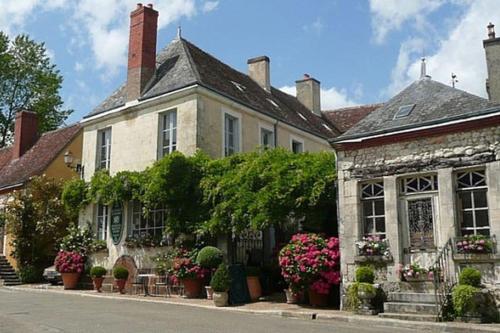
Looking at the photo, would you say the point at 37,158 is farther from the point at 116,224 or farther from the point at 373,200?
the point at 373,200

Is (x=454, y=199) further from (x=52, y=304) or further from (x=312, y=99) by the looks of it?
(x=312, y=99)

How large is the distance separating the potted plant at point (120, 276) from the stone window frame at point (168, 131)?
3761 millimetres

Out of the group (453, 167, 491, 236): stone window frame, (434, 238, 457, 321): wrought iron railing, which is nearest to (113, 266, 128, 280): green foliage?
(434, 238, 457, 321): wrought iron railing

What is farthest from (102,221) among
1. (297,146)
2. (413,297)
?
(413,297)

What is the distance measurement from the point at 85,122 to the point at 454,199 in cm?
1414

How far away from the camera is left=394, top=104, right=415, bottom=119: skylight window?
1225 centimetres

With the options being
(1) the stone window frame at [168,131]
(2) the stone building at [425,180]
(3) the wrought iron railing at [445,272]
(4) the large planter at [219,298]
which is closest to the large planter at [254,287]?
(4) the large planter at [219,298]

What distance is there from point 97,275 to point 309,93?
46.4 feet

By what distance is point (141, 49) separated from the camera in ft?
62.1

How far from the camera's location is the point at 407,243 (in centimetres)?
1146

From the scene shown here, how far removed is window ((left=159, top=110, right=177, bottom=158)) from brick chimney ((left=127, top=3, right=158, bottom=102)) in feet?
4.91

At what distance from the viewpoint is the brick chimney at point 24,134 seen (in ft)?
86.3

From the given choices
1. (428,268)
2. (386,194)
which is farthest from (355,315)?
(386,194)

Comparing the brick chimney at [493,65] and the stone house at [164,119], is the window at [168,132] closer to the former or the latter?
the stone house at [164,119]
